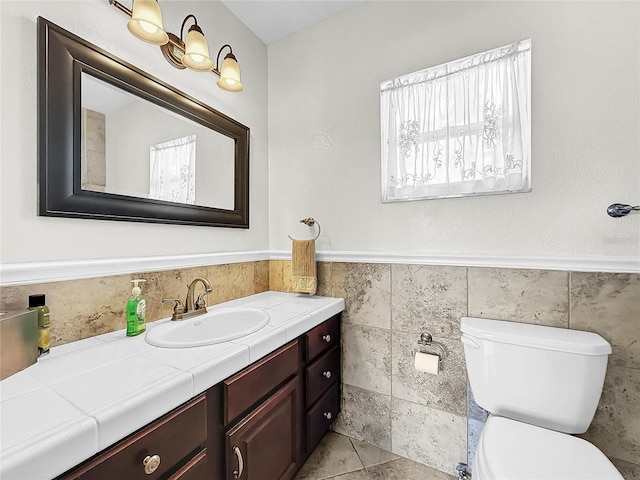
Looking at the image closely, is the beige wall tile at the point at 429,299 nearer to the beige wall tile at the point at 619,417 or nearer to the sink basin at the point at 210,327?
the beige wall tile at the point at 619,417

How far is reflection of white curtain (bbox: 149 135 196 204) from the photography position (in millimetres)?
1315

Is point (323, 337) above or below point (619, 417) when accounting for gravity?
above

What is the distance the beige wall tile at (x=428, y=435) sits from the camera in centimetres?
144

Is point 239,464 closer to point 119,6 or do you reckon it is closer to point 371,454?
point 371,454

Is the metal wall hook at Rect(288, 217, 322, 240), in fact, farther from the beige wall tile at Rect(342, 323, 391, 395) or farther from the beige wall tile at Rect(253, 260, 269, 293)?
the beige wall tile at Rect(342, 323, 391, 395)

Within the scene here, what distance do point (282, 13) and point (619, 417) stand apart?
265 cm

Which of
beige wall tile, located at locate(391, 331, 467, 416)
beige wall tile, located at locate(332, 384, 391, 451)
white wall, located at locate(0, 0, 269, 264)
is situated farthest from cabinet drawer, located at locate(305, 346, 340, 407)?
white wall, located at locate(0, 0, 269, 264)

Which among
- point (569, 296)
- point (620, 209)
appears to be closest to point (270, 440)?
point (569, 296)

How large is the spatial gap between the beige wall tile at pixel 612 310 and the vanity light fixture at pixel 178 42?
6.21ft

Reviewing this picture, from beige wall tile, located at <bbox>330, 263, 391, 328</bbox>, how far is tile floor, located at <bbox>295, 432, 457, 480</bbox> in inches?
28.1

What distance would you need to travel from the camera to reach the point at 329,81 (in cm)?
182

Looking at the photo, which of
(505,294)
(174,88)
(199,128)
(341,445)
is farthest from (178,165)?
(341,445)

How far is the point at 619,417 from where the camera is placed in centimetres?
116

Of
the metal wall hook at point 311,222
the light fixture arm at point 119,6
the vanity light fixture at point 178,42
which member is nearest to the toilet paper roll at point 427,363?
the metal wall hook at point 311,222
